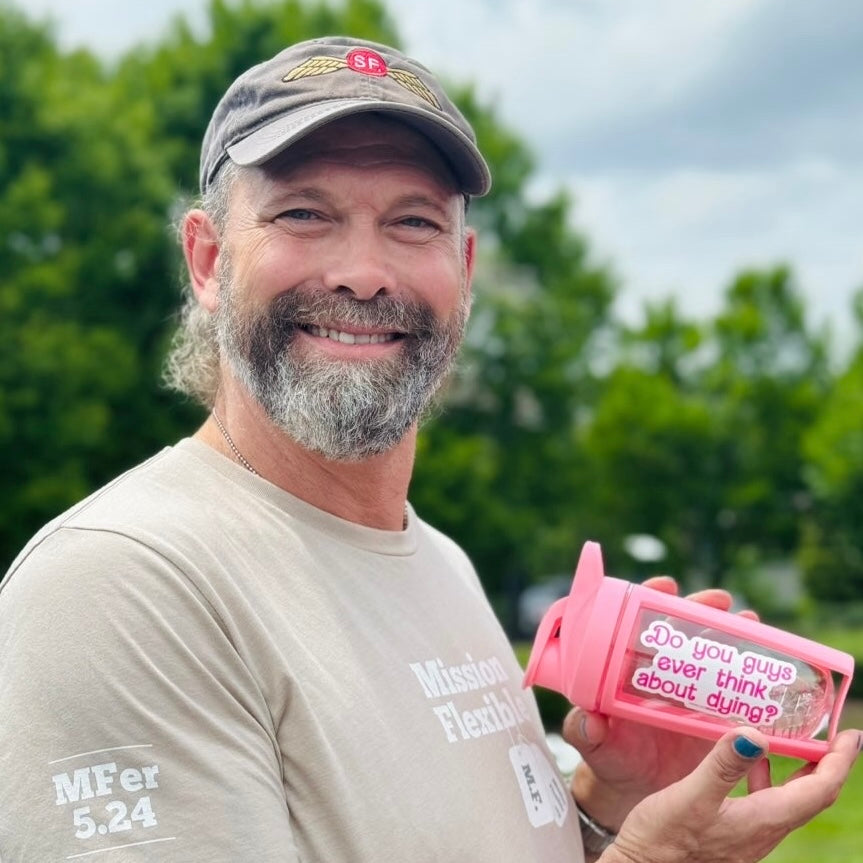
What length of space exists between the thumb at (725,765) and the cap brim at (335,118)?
1116mm

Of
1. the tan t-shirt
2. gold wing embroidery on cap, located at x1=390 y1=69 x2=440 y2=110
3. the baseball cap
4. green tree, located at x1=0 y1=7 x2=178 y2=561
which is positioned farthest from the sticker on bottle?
green tree, located at x1=0 y1=7 x2=178 y2=561

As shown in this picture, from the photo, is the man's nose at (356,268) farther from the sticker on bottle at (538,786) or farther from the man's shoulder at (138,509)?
the sticker on bottle at (538,786)

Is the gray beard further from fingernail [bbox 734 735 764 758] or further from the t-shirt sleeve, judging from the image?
fingernail [bbox 734 735 764 758]

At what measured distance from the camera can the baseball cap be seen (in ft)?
7.00

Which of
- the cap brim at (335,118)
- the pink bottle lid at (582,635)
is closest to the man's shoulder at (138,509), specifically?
the cap brim at (335,118)

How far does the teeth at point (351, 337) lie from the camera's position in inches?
86.8

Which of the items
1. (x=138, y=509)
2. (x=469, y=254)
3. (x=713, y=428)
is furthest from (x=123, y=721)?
(x=713, y=428)

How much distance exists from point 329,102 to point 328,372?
1.55ft

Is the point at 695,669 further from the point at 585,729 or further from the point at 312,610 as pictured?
the point at 312,610

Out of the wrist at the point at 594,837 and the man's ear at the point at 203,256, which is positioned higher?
the man's ear at the point at 203,256

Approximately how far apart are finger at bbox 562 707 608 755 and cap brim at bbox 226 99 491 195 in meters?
1.04

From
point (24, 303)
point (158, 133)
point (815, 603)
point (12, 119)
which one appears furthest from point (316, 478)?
point (815, 603)

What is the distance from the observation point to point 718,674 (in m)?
2.06

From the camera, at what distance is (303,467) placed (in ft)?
7.31
